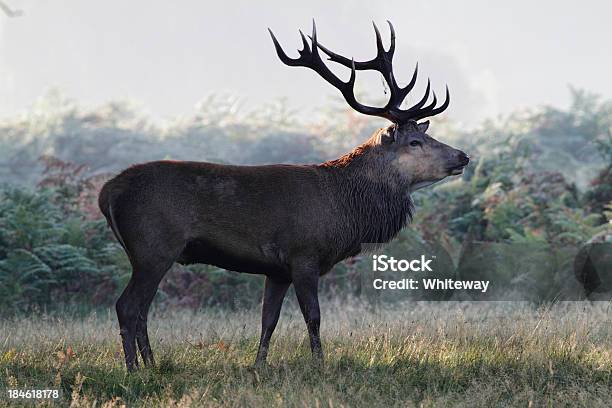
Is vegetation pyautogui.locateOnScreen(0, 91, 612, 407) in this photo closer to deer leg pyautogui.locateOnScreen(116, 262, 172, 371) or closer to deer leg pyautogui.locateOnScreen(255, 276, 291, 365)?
deer leg pyautogui.locateOnScreen(255, 276, 291, 365)

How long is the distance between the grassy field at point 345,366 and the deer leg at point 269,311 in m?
0.17

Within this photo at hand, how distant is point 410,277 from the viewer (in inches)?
554

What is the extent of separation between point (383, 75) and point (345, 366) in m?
3.11

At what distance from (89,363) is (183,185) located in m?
1.68

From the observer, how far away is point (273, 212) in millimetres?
8008

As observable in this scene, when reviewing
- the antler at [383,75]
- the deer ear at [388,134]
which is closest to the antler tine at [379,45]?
the antler at [383,75]

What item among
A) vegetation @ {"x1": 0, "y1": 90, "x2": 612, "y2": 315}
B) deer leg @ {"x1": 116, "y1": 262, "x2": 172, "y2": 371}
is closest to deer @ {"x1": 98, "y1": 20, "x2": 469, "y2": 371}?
deer leg @ {"x1": 116, "y1": 262, "x2": 172, "y2": 371}

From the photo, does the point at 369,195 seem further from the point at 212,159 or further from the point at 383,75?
the point at 212,159

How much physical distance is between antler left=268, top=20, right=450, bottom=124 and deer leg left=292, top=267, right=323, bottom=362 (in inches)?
68.9

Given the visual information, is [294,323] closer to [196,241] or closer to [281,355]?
[281,355]

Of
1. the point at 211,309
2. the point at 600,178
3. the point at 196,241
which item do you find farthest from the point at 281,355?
the point at 600,178

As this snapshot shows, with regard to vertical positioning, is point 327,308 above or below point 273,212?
below

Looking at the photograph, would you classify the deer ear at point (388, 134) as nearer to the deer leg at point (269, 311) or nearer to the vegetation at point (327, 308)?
the deer leg at point (269, 311)

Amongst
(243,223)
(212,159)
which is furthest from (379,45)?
(212,159)
